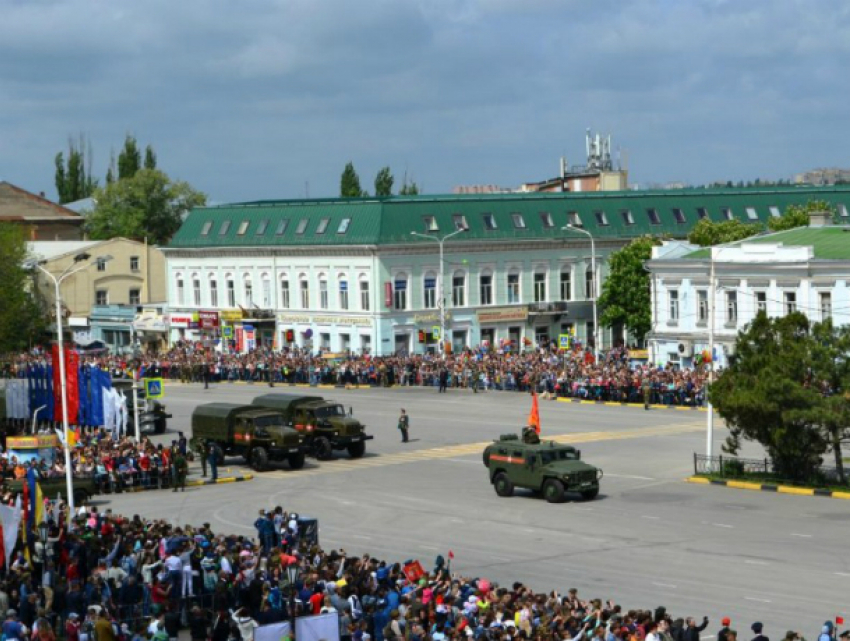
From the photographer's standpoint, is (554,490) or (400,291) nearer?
(554,490)

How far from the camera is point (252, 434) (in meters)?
53.7

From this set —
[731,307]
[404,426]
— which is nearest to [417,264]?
[731,307]

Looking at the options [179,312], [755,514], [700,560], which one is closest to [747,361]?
[755,514]

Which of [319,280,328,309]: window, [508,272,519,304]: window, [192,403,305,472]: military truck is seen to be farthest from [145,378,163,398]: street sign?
[508,272,519,304]: window

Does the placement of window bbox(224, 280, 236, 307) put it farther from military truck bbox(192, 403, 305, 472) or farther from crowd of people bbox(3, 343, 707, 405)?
military truck bbox(192, 403, 305, 472)

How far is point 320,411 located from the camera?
182 feet

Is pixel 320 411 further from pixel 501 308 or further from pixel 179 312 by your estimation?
pixel 179 312

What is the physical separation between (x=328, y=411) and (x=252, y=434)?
3393 mm

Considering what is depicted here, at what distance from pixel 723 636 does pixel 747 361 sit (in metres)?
26.0

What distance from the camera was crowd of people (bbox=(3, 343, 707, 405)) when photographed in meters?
70.2

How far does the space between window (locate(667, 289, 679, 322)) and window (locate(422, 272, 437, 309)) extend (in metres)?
21.5

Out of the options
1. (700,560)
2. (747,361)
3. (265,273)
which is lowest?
(700,560)

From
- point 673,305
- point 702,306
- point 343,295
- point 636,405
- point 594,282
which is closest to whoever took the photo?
point 636,405

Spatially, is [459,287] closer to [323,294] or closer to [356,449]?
[323,294]
